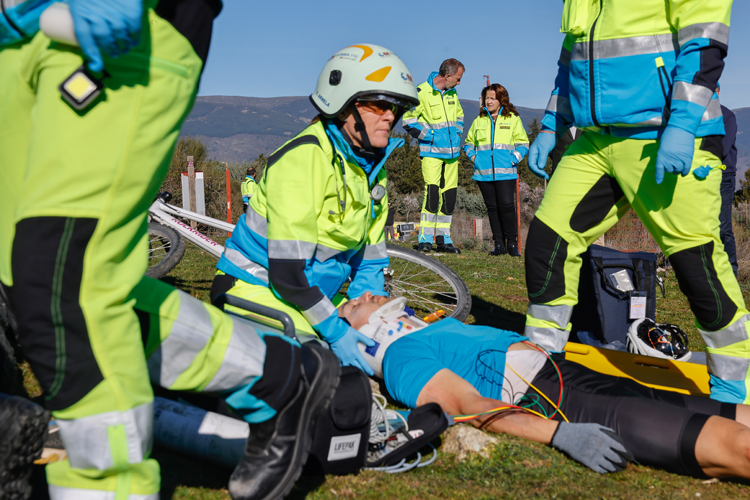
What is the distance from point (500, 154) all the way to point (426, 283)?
5.14 metres

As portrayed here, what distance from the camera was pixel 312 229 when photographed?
301 cm

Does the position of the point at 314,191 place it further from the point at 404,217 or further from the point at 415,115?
the point at 404,217

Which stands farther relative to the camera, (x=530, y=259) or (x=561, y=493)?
(x=530, y=259)

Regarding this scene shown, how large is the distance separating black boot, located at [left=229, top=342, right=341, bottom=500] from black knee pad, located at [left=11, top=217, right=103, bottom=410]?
60cm

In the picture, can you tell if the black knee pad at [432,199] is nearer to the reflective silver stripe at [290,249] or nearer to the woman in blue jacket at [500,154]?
the woman in blue jacket at [500,154]

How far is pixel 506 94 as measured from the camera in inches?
387

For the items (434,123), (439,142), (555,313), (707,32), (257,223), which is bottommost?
(555,313)

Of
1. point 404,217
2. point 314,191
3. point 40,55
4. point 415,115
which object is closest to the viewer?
point 40,55

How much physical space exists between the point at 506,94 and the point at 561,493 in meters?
8.56

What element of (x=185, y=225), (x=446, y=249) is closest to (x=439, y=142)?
(x=446, y=249)

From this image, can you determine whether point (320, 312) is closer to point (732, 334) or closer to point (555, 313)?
point (555, 313)

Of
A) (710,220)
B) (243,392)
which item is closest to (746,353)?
(710,220)

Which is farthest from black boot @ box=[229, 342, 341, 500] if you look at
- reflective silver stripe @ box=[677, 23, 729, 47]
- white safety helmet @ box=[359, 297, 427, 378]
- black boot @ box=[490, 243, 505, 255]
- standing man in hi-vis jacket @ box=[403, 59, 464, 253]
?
black boot @ box=[490, 243, 505, 255]

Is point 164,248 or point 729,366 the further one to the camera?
point 164,248
